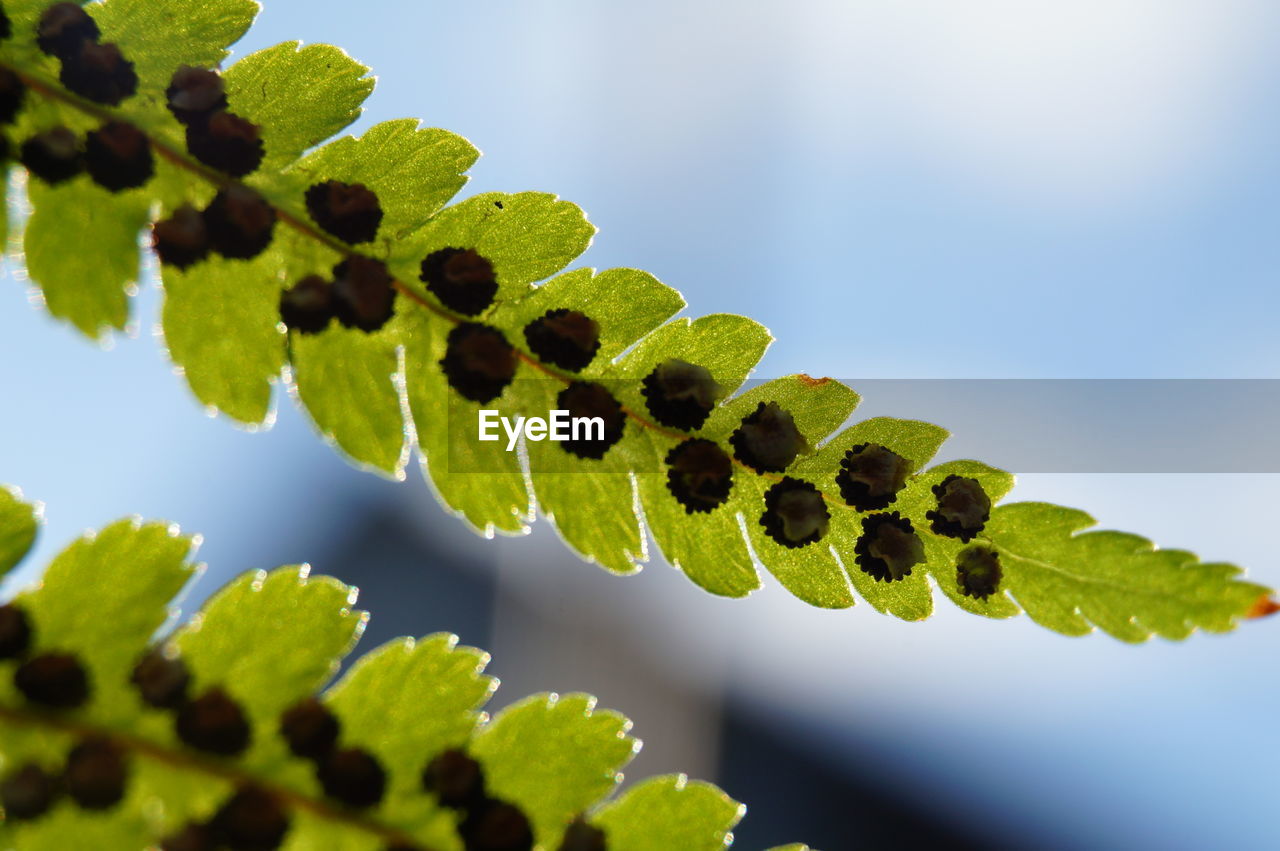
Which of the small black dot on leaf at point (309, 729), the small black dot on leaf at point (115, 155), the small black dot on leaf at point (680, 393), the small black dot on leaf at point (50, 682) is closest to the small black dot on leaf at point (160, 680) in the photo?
the small black dot on leaf at point (50, 682)

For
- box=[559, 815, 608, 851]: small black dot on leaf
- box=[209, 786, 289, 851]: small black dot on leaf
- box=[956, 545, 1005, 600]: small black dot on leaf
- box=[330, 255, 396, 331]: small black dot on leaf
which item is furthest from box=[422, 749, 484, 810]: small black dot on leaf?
box=[956, 545, 1005, 600]: small black dot on leaf

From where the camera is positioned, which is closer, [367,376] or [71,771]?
[71,771]

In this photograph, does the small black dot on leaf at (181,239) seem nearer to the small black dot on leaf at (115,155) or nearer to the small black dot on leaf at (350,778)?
the small black dot on leaf at (115,155)

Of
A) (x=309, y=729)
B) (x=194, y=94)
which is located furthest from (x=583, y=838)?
(x=194, y=94)

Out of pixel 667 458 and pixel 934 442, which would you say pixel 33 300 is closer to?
pixel 667 458

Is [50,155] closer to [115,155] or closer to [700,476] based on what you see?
[115,155]

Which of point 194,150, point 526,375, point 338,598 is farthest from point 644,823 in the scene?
point 194,150

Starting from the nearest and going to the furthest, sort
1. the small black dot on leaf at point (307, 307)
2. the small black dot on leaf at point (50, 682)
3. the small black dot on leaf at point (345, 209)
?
the small black dot on leaf at point (50, 682) → the small black dot on leaf at point (307, 307) → the small black dot on leaf at point (345, 209)
